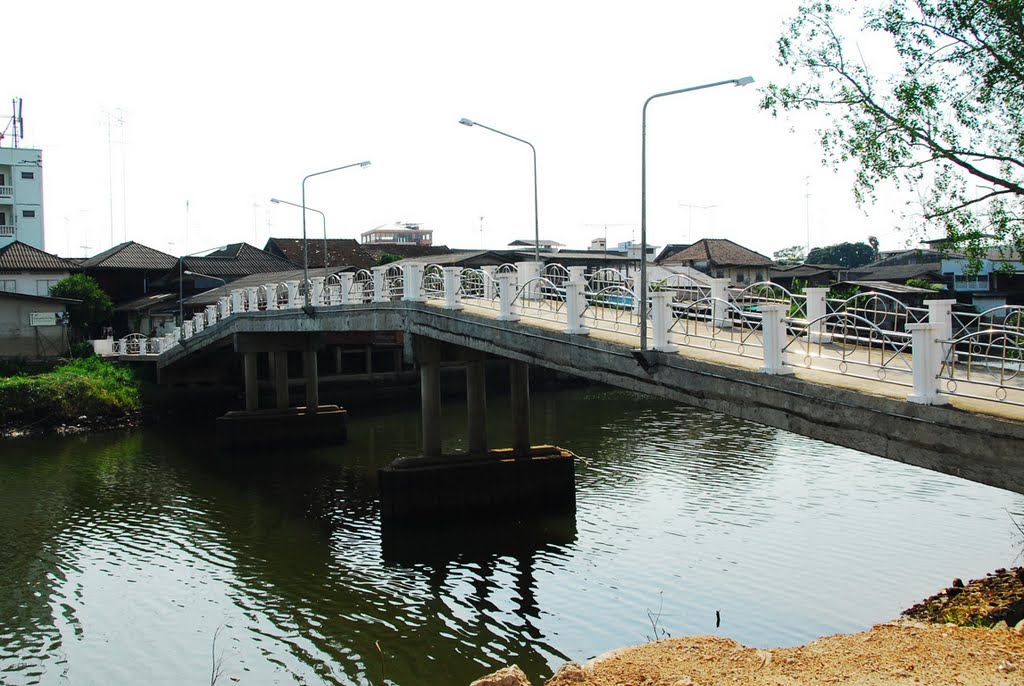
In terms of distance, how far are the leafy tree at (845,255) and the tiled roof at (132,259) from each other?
2849 inches

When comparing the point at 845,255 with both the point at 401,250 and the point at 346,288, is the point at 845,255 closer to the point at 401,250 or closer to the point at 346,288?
the point at 401,250

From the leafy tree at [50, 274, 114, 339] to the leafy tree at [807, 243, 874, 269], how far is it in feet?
256

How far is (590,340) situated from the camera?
48.7ft

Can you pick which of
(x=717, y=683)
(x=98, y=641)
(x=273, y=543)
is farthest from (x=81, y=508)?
(x=717, y=683)

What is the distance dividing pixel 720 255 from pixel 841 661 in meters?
54.5

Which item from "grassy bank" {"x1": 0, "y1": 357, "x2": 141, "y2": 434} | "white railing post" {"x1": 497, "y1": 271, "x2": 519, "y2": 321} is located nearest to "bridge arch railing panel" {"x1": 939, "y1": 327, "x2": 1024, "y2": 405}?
"white railing post" {"x1": 497, "y1": 271, "x2": 519, "y2": 321}

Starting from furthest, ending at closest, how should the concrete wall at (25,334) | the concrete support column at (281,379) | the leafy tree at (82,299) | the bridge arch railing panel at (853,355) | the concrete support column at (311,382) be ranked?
the leafy tree at (82,299), the concrete wall at (25,334), the concrete support column at (281,379), the concrete support column at (311,382), the bridge arch railing panel at (853,355)

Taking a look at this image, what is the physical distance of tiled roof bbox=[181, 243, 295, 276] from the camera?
55719 millimetres

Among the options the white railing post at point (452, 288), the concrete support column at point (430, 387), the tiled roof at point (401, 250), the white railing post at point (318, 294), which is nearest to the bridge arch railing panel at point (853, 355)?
the white railing post at point (452, 288)

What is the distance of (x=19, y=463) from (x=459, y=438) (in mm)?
14336

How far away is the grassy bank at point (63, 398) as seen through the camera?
35.4 metres

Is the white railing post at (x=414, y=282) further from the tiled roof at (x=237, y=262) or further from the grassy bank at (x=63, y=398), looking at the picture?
the tiled roof at (x=237, y=262)

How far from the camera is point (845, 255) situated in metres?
104

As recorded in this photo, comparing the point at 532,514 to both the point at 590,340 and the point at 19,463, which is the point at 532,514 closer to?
the point at 590,340
